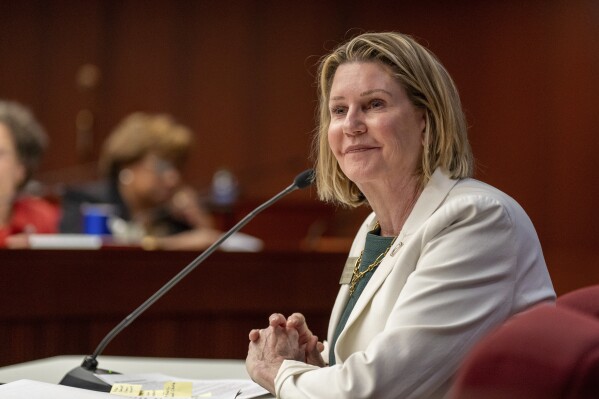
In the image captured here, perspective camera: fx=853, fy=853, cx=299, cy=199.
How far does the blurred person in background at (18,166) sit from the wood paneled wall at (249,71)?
3.92m

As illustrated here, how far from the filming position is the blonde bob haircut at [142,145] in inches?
212

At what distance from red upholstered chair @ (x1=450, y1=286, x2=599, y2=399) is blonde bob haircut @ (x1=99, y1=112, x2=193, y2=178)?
15.8 ft

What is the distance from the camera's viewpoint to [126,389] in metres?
1.88

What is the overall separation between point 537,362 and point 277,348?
4.17 feet

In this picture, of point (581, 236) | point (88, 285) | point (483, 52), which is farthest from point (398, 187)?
point (483, 52)

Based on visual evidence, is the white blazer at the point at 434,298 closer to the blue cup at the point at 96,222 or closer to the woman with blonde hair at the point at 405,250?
the woman with blonde hair at the point at 405,250

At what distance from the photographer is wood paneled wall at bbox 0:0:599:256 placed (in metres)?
8.01

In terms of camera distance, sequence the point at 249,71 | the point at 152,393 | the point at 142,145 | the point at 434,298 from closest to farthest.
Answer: the point at 434,298
the point at 152,393
the point at 142,145
the point at 249,71

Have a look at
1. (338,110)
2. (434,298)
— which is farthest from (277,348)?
(338,110)

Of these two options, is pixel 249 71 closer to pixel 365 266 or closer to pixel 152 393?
pixel 365 266

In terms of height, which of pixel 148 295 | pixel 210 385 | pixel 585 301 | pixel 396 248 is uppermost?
pixel 585 301

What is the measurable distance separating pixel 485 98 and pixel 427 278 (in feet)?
22.5

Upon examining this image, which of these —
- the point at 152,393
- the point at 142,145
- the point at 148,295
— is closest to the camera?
the point at 152,393

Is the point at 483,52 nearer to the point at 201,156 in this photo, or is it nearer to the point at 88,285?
the point at 201,156
